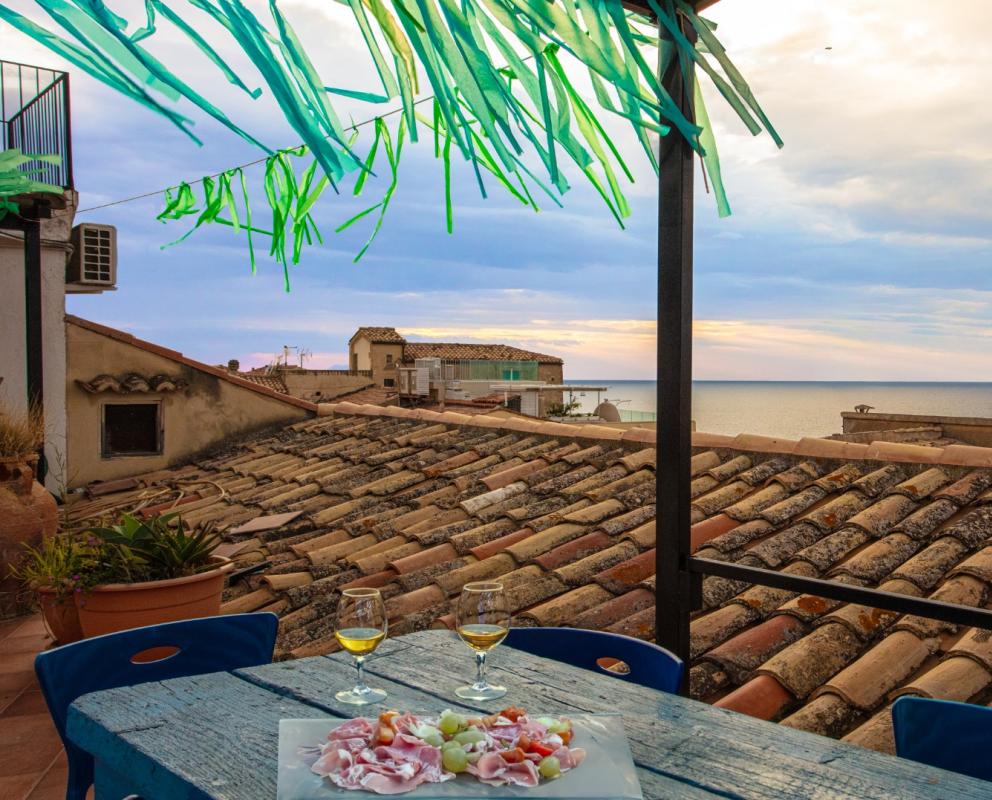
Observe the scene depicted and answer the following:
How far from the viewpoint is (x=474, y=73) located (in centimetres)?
149

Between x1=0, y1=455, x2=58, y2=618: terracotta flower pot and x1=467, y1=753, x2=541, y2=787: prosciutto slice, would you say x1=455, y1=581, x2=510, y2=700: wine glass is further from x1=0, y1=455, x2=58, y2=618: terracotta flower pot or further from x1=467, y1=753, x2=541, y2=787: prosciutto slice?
x1=0, y1=455, x2=58, y2=618: terracotta flower pot

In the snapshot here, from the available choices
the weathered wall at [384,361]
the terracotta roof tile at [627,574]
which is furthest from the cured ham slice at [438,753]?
the weathered wall at [384,361]

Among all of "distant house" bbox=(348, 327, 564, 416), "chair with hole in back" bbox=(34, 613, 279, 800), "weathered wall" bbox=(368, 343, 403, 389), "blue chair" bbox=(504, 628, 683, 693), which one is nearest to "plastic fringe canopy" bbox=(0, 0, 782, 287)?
"blue chair" bbox=(504, 628, 683, 693)

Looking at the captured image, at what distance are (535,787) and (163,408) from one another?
24.4 feet

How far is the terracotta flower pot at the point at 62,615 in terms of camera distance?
331 cm

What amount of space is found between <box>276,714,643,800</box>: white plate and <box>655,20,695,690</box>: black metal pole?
1.07 meters

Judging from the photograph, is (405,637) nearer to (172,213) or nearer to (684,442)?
(684,442)

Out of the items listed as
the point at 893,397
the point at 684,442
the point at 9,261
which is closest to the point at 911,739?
the point at 684,442

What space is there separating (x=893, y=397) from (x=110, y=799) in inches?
4441

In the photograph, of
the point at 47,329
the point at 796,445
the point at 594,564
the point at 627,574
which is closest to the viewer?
the point at 627,574

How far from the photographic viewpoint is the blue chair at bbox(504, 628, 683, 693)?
5.70 ft

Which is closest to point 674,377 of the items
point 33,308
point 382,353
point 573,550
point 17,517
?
point 573,550

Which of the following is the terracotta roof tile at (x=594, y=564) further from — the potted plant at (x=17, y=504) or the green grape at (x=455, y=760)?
the potted plant at (x=17, y=504)

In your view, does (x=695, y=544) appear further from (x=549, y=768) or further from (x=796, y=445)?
(x=549, y=768)
